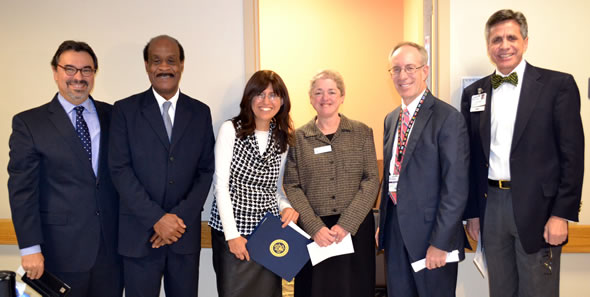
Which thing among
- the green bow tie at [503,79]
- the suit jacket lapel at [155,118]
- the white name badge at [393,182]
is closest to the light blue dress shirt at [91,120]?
the suit jacket lapel at [155,118]

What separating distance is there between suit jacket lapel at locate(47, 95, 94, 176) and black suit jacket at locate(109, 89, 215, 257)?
0.50 ft

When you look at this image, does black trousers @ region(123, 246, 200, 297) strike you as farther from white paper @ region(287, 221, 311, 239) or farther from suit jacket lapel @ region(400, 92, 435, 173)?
suit jacket lapel @ region(400, 92, 435, 173)

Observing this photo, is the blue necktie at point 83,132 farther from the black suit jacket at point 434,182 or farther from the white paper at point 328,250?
the black suit jacket at point 434,182

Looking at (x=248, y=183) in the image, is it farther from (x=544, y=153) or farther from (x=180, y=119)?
(x=544, y=153)

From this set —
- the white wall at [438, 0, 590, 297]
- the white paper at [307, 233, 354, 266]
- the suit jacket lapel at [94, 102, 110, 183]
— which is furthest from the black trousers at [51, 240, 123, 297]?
the white wall at [438, 0, 590, 297]

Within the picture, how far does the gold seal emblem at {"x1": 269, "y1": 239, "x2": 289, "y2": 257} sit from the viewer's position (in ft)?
7.48

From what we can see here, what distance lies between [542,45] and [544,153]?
1.30 metres

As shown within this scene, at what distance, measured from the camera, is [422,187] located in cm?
209

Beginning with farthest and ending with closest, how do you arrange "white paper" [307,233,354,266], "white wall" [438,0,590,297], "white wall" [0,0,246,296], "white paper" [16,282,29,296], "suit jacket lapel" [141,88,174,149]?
"white wall" [0,0,246,296], "white wall" [438,0,590,297], "white paper" [307,233,354,266], "suit jacket lapel" [141,88,174,149], "white paper" [16,282,29,296]

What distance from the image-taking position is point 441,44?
2.98 m

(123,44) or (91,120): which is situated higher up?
(123,44)

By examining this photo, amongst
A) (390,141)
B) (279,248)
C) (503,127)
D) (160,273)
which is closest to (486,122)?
(503,127)

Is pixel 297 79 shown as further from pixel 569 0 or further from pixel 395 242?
pixel 395 242

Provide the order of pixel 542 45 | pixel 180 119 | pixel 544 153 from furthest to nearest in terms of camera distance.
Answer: pixel 542 45, pixel 180 119, pixel 544 153
